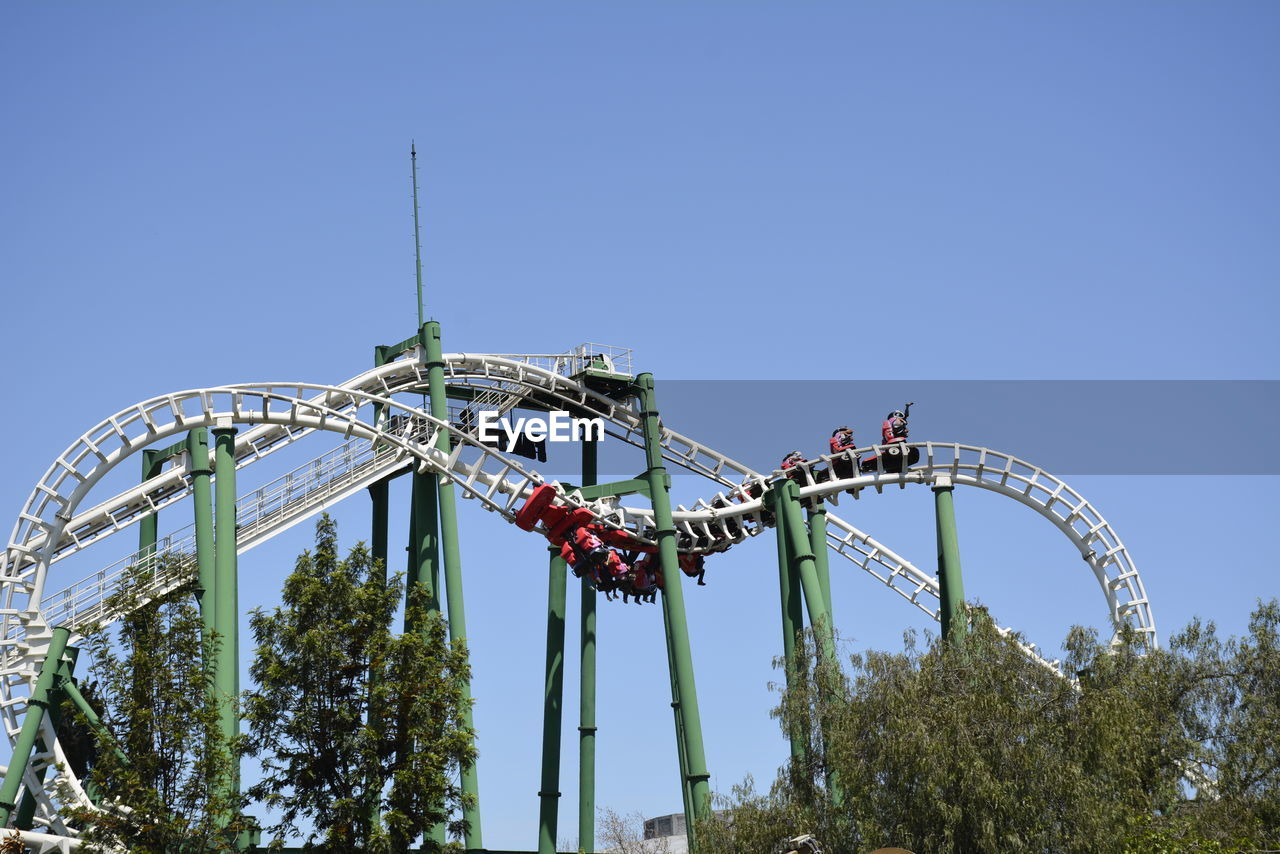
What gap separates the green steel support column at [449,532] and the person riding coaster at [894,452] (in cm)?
750

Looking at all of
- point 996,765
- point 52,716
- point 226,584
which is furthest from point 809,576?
point 52,716

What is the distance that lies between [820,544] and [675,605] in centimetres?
286

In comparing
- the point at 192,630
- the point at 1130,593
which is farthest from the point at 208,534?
the point at 1130,593

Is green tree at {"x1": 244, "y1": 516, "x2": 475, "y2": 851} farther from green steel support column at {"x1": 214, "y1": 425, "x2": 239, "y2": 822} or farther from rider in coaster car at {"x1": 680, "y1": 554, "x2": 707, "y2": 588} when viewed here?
rider in coaster car at {"x1": 680, "y1": 554, "x2": 707, "y2": 588}

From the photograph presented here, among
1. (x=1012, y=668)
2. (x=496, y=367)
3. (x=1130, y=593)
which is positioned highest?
(x=496, y=367)

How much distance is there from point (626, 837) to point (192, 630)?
96.2 feet

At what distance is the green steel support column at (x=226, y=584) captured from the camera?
22.7 m

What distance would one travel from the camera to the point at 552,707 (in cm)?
2986

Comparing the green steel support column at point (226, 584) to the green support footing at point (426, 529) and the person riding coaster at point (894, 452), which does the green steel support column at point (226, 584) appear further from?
the person riding coaster at point (894, 452)

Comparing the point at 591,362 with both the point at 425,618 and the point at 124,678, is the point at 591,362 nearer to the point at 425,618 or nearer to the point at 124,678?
the point at 425,618

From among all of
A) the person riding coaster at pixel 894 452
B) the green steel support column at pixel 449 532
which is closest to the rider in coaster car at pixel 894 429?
the person riding coaster at pixel 894 452

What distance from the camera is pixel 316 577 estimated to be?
68.9 ft

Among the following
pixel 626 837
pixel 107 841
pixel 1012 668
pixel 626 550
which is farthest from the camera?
pixel 626 837

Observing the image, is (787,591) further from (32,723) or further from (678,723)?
(32,723)
